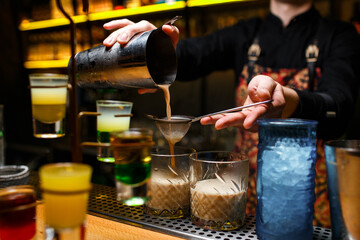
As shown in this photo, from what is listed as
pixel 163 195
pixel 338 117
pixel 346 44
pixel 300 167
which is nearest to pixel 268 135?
pixel 300 167

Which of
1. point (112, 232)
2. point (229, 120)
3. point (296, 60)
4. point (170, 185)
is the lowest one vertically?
point (112, 232)

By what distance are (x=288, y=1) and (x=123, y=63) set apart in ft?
4.26

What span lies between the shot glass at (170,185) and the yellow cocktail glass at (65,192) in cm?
46

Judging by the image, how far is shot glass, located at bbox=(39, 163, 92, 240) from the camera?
703mm

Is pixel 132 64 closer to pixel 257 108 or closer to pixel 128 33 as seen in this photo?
pixel 128 33

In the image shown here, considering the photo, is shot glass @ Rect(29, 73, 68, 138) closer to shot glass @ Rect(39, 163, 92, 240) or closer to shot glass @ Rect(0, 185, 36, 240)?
shot glass @ Rect(0, 185, 36, 240)

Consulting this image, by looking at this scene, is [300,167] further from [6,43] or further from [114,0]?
[6,43]

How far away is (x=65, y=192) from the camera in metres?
0.70

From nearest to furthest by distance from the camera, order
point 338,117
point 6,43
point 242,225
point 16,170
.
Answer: point 242,225 → point 16,170 → point 338,117 → point 6,43

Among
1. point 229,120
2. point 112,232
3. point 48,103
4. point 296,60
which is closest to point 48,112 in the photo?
point 48,103

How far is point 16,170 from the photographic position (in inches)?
60.6

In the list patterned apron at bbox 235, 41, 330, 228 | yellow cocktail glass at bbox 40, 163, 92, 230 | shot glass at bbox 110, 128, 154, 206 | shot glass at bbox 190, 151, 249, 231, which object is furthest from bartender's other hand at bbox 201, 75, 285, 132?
patterned apron at bbox 235, 41, 330, 228

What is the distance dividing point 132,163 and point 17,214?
0.34m

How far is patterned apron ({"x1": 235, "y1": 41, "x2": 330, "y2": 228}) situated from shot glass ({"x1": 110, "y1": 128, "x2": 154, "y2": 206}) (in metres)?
1.14
